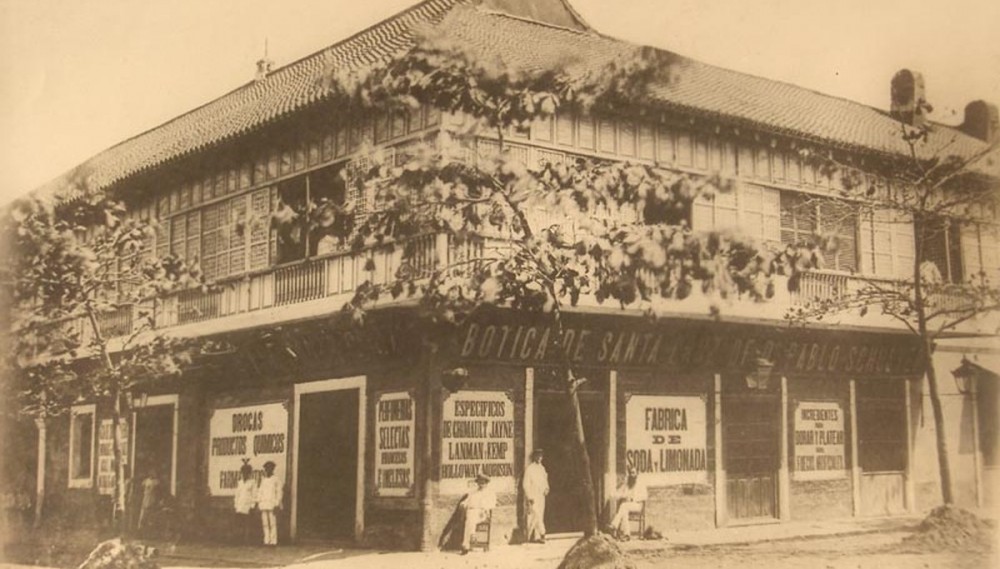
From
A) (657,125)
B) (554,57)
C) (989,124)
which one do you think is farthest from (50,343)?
(989,124)

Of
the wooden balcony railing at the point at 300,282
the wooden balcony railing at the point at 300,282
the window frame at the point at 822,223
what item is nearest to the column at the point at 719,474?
the window frame at the point at 822,223

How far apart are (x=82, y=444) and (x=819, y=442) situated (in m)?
4.42

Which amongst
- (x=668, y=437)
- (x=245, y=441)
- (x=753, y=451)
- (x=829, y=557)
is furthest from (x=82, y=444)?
(x=829, y=557)

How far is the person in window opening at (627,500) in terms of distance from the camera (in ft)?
20.7

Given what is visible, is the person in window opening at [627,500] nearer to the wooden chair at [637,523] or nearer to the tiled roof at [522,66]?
the wooden chair at [637,523]

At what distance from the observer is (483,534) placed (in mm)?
6004

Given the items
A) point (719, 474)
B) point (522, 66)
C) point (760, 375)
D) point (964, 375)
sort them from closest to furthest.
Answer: point (522, 66) → point (964, 375) → point (760, 375) → point (719, 474)

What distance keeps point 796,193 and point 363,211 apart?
2.46 meters

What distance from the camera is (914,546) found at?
235 inches

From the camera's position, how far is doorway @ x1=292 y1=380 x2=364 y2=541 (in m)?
6.25

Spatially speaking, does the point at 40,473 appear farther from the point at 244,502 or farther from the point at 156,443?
the point at 244,502

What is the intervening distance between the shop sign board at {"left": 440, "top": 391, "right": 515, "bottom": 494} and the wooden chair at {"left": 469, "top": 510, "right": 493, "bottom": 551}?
0.56 feet

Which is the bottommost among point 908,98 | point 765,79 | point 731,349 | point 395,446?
point 395,446

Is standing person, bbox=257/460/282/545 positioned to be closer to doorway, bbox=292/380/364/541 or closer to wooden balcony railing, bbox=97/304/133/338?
doorway, bbox=292/380/364/541
